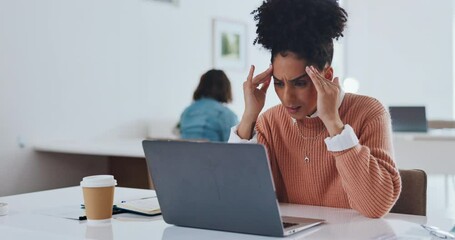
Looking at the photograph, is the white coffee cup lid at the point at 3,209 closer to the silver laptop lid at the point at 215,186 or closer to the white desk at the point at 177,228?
the white desk at the point at 177,228

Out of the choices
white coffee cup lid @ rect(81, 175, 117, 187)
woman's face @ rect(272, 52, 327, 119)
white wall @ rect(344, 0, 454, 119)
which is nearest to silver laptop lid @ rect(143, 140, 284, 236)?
white coffee cup lid @ rect(81, 175, 117, 187)

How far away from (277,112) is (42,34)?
2.70 m

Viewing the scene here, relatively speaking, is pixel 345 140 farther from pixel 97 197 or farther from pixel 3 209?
pixel 3 209

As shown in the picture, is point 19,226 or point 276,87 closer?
point 19,226

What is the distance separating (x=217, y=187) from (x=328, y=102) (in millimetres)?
412

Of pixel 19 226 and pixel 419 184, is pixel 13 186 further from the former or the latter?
pixel 419 184

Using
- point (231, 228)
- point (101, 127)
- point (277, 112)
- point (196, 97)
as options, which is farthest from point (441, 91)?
point (231, 228)

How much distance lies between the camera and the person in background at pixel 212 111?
437 cm

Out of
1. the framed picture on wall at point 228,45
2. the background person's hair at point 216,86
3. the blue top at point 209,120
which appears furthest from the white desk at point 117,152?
the framed picture on wall at point 228,45

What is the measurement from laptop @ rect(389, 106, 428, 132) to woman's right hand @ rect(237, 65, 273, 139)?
350cm

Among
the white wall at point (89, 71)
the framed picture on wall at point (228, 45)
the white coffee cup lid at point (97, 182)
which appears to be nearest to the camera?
the white coffee cup lid at point (97, 182)

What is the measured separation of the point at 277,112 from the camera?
1885 mm

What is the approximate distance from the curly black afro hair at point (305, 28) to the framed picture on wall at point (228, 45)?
154 inches

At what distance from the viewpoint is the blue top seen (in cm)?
436
